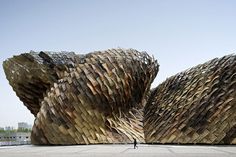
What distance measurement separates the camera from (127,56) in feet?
104

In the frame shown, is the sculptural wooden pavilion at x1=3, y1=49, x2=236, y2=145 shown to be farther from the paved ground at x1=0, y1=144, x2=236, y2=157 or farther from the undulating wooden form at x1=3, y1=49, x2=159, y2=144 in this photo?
the paved ground at x1=0, y1=144, x2=236, y2=157

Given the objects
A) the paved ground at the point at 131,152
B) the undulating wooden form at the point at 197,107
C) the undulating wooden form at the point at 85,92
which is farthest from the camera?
the undulating wooden form at the point at 85,92

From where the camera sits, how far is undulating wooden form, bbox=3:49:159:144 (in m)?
27.6

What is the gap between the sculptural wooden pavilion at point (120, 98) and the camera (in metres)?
25.3

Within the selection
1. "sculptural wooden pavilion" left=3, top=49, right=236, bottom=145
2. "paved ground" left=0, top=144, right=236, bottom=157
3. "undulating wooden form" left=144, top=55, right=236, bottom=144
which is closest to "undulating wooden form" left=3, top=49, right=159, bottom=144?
"sculptural wooden pavilion" left=3, top=49, right=236, bottom=145

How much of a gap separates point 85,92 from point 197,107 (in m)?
9.06

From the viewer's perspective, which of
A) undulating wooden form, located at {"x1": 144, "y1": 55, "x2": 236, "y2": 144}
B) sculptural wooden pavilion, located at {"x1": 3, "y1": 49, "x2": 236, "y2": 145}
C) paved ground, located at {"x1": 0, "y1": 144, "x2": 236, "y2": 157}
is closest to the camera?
paved ground, located at {"x1": 0, "y1": 144, "x2": 236, "y2": 157}

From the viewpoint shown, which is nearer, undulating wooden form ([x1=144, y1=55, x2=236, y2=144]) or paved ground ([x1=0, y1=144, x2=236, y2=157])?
paved ground ([x1=0, y1=144, x2=236, y2=157])

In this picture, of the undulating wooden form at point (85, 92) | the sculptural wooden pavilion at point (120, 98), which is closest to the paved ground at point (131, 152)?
the sculptural wooden pavilion at point (120, 98)

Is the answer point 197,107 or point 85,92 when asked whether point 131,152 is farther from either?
point 85,92

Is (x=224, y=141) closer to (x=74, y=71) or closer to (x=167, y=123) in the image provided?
(x=167, y=123)

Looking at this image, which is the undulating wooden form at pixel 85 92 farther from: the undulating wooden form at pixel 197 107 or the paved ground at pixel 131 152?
the paved ground at pixel 131 152

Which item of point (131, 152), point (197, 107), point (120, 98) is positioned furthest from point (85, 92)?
point (131, 152)

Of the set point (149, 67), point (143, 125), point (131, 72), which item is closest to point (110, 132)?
point (143, 125)
